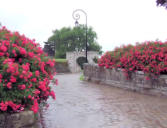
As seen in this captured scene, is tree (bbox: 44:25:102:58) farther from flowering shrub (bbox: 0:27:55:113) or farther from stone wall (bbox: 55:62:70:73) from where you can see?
flowering shrub (bbox: 0:27:55:113)

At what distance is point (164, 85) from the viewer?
952 centimetres

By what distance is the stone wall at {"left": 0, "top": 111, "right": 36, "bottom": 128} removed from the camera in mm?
4152

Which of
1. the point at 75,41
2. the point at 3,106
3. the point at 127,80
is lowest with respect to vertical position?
the point at 3,106

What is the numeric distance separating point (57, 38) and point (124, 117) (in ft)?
234

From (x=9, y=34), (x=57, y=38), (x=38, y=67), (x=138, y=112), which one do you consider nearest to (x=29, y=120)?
(x=38, y=67)

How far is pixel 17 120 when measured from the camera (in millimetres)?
4273

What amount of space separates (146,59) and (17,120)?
7015mm

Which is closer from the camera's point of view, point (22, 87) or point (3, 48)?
point (22, 87)

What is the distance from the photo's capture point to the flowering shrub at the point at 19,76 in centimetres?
419

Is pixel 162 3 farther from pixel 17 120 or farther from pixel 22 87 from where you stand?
pixel 17 120

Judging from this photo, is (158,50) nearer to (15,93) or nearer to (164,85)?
(164,85)

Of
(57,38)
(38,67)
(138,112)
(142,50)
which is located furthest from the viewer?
(57,38)

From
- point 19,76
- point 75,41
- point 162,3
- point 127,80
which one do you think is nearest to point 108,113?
point 19,76

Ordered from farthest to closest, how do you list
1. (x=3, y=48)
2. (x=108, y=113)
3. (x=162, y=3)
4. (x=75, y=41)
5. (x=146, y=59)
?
(x=75, y=41) → (x=162, y=3) → (x=146, y=59) → (x=108, y=113) → (x=3, y=48)
